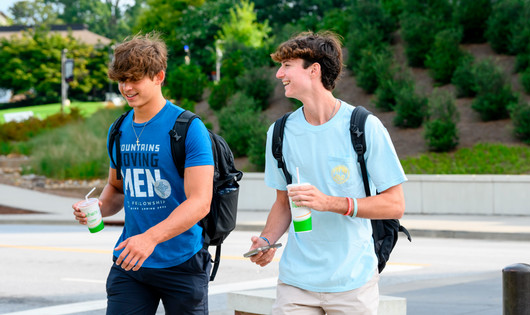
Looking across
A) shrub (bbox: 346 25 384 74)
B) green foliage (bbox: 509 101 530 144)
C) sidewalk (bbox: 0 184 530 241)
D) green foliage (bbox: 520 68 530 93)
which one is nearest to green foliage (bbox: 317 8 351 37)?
shrub (bbox: 346 25 384 74)

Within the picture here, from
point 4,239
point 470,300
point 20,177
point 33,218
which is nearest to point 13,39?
point 20,177

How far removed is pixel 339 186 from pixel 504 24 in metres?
26.2

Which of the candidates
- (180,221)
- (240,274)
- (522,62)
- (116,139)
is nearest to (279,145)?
(180,221)

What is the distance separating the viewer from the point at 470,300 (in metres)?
8.72

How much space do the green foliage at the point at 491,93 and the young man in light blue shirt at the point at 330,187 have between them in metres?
20.8

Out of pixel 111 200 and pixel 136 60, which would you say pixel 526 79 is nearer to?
pixel 111 200

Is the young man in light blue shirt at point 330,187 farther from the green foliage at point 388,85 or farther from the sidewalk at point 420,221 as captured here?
the green foliage at point 388,85

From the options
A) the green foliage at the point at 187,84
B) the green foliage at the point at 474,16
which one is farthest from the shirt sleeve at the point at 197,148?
the green foliage at the point at 187,84

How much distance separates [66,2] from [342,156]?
429ft

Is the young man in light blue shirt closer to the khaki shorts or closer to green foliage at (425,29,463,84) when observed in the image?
the khaki shorts

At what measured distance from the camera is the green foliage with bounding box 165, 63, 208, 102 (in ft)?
104

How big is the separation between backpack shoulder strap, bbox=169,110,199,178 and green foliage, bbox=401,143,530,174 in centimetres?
1756

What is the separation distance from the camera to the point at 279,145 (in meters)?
3.71

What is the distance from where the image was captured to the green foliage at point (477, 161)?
2048cm
